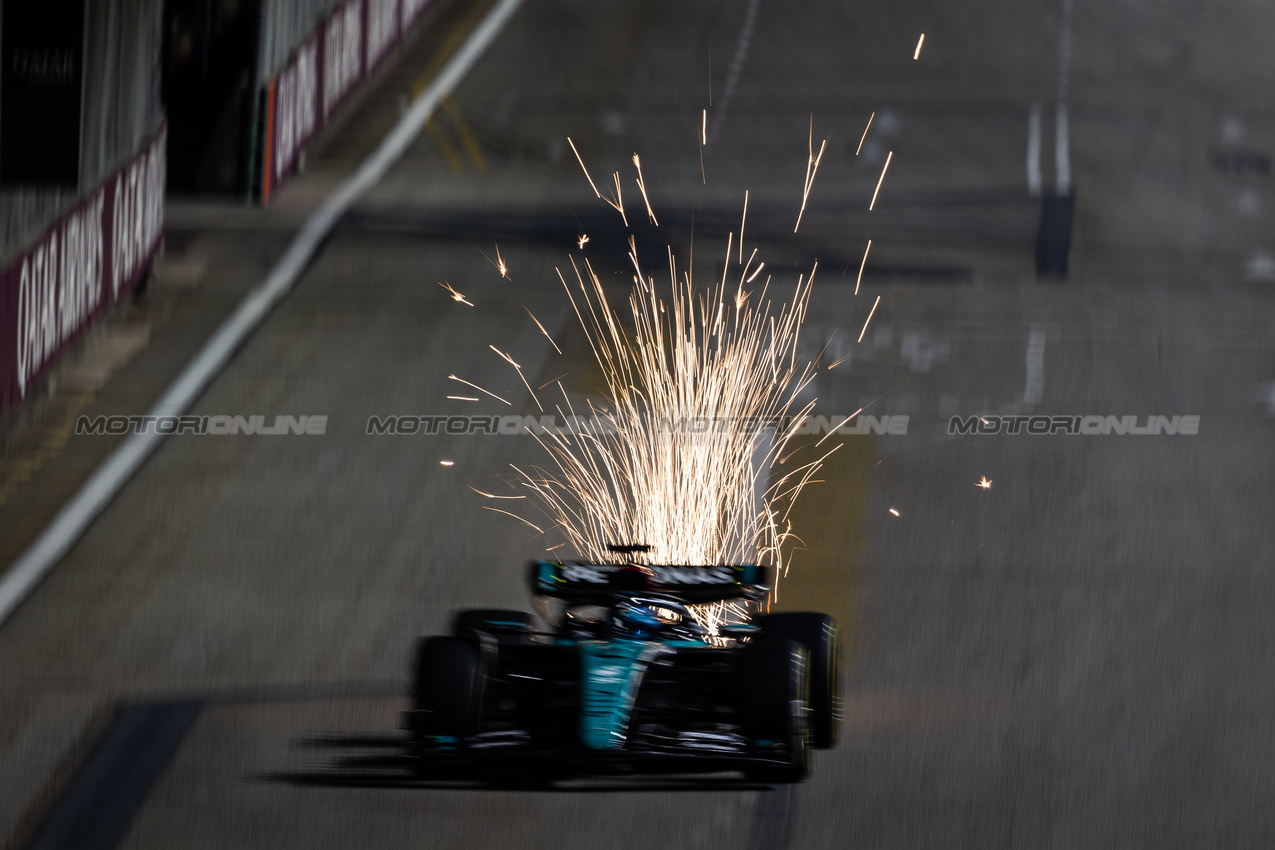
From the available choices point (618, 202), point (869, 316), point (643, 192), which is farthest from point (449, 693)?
point (643, 192)

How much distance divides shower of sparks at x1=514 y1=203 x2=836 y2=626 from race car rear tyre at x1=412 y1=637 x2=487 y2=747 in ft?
5.20

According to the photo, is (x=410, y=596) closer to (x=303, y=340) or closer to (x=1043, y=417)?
(x=303, y=340)

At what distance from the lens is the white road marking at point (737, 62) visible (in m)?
22.8

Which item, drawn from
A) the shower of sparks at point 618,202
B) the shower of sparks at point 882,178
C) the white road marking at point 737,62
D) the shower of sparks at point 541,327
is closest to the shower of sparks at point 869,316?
the shower of sparks at point 882,178

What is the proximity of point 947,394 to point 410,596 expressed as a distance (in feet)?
19.7

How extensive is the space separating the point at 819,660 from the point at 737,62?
60.5ft

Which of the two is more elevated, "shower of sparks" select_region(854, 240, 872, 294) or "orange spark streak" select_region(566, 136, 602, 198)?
"orange spark streak" select_region(566, 136, 602, 198)

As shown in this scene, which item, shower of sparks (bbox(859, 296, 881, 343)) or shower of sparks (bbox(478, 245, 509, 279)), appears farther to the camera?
shower of sparks (bbox(478, 245, 509, 279))

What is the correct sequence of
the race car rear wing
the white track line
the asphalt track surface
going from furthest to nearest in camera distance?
1. the white track line
2. the asphalt track surface
3. the race car rear wing

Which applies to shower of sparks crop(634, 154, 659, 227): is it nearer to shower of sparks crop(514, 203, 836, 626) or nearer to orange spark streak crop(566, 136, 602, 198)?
orange spark streak crop(566, 136, 602, 198)

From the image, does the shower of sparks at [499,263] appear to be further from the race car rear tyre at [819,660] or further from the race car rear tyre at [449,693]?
the race car rear tyre at [449,693]

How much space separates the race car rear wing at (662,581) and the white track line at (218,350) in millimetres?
4519

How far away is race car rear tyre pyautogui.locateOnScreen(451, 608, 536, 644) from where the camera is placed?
343 inches

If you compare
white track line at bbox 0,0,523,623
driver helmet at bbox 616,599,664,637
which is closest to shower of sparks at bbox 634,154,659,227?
white track line at bbox 0,0,523,623
